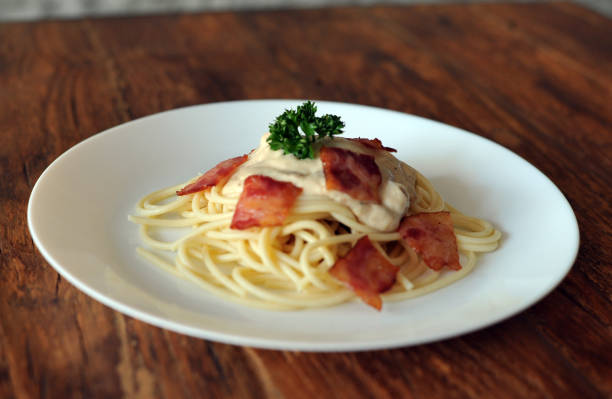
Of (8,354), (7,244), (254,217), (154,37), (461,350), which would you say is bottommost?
(154,37)

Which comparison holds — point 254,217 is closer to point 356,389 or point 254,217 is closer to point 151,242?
point 151,242

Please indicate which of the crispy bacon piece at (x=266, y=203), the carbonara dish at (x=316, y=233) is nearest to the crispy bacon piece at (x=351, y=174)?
the carbonara dish at (x=316, y=233)

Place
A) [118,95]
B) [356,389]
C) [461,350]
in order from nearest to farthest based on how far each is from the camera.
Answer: [356,389]
[461,350]
[118,95]

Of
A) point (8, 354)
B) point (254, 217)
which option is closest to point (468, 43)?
point (254, 217)

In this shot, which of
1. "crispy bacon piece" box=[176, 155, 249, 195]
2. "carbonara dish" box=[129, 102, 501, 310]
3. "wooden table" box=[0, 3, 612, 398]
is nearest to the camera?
"wooden table" box=[0, 3, 612, 398]

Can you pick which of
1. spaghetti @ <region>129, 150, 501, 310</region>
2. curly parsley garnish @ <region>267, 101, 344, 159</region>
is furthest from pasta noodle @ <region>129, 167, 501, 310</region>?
curly parsley garnish @ <region>267, 101, 344, 159</region>

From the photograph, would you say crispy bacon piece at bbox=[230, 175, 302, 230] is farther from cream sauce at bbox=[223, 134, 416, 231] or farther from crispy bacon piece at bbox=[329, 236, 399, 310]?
crispy bacon piece at bbox=[329, 236, 399, 310]
